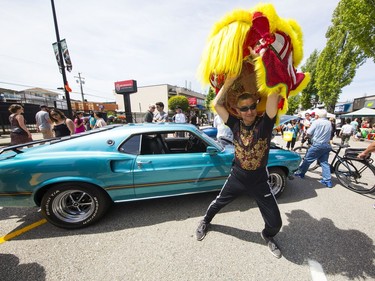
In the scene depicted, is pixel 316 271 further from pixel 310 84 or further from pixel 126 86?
pixel 310 84

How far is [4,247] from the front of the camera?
1.96 metres

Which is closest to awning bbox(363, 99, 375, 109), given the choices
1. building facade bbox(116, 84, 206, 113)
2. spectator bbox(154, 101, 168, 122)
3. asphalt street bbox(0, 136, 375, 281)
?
asphalt street bbox(0, 136, 375, 281)

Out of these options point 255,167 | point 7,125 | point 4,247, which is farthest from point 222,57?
point 7,125

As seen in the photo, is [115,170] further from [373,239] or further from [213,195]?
[373,239]

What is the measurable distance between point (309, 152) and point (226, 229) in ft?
9.39

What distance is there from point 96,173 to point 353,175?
493 centimetres

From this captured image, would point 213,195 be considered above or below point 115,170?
below

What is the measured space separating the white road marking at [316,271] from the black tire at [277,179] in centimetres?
132

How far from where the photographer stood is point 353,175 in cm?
354

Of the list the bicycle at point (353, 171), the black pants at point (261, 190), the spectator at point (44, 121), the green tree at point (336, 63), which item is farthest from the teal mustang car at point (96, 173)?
the green tree at point (336, 63)

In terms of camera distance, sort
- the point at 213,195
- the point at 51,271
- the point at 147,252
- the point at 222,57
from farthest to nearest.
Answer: the point at 213,195
the point at 147,252
the point at 51,271
the point at 222,57

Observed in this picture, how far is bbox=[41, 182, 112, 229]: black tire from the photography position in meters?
2.13

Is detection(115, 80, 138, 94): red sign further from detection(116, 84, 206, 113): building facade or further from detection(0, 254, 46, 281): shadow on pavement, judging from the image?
detection(0, 254, 46, 281): shadow on pavement

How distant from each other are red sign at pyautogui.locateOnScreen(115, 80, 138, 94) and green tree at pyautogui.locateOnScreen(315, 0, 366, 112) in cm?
2375
